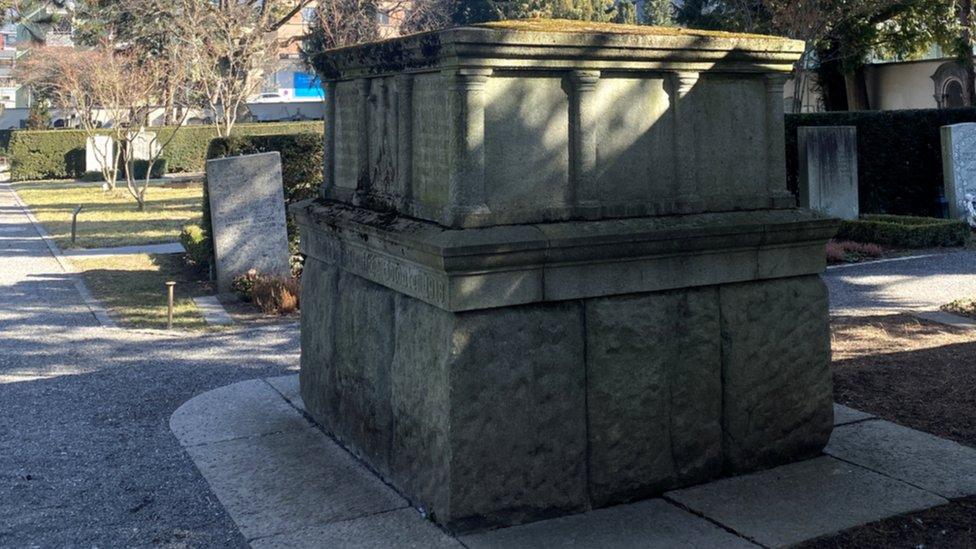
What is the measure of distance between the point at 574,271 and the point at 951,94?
32682mm

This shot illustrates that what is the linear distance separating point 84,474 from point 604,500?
285cm

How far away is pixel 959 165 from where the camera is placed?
1728 cm

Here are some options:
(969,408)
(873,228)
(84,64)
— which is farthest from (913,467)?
(84,64)

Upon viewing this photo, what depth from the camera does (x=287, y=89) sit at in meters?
77.5

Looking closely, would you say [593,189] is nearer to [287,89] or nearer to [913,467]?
[913,467]

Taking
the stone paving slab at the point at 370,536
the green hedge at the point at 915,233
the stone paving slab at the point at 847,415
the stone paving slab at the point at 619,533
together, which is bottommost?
the stone paving slab at the point at 619,533

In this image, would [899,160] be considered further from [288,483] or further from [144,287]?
[288,483]

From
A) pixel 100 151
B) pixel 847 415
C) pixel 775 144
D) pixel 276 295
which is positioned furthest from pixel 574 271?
pixel 100 151

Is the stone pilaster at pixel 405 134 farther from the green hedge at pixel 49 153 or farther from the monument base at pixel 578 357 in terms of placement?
the green hedge at pixel 49 153

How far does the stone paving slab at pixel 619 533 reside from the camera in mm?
4484

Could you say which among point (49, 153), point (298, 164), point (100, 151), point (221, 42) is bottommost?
point (298, 164)

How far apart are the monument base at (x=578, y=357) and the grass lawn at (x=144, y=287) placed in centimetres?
A: 675

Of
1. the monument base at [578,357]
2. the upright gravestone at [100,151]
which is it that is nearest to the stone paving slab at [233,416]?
the monument base at [578,357]

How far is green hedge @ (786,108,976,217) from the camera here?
1844 centimetres
